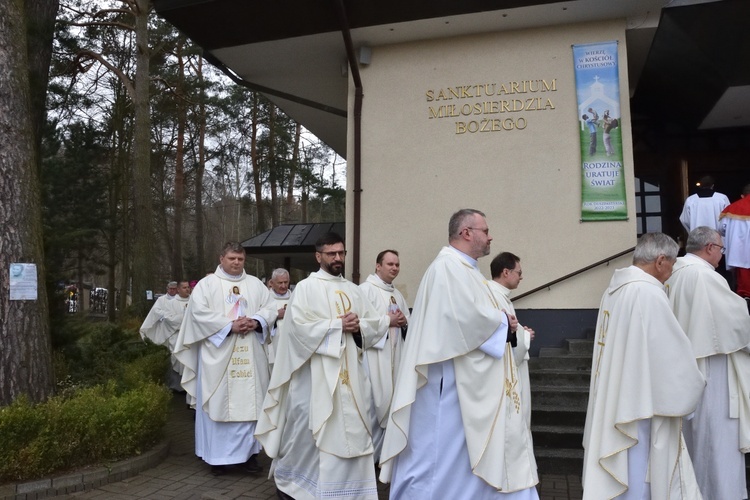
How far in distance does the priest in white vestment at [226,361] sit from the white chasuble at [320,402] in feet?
3.06

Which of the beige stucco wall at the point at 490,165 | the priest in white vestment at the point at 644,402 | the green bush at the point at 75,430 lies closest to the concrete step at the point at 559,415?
the beige stucco wall at the point at 490,165

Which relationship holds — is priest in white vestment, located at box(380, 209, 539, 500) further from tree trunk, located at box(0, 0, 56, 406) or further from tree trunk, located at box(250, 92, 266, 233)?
tree trunk, located at box(250, 92, 266, 233)

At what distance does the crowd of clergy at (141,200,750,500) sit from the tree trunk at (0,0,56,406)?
136 centimetres

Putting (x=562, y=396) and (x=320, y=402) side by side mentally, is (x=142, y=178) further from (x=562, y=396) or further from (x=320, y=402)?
(x=562, y=396)

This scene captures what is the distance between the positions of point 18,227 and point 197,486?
292cm

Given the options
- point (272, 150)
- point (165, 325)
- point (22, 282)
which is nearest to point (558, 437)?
point (22, 282)

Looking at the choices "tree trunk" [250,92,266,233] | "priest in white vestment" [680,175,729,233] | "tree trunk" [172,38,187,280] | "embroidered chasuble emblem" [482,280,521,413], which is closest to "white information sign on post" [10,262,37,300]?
"embroidered chasuble emblem" [482,280,521,413]

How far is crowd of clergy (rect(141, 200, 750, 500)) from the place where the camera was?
3.70m

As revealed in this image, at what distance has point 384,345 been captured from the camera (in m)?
5.88

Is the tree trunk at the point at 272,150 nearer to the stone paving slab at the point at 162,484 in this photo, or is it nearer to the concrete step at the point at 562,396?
the stone paving slab at the point at 162,484

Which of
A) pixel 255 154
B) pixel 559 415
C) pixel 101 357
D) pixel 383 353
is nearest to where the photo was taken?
pixel 383 353

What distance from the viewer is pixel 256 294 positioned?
6.48 meters

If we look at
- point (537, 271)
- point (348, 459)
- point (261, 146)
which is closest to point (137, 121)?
point (261, 146)

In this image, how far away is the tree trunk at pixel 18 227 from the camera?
5.57m
